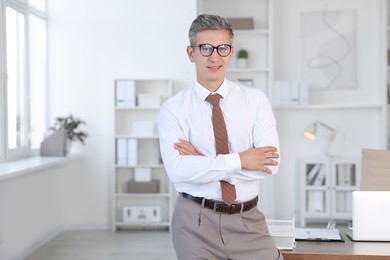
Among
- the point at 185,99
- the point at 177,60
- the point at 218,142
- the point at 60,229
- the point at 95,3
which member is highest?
the point at 95,3

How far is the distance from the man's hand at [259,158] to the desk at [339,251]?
404 mm

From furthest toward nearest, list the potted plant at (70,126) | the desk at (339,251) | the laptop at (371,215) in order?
1. the potted plant at (70,126)
2. the laptop at (371,215)
3. the desk at (339,251)

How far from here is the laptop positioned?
249cm

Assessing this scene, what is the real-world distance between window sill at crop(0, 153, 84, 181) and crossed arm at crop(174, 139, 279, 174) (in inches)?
98.3

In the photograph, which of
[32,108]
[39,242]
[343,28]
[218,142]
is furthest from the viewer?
[343,28]

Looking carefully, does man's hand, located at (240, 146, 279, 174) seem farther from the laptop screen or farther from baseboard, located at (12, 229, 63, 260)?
baseboard, located at (12, 229, 63, 260)

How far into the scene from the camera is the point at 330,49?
6781 mm

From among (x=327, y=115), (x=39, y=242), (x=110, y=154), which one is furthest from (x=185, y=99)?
(x=327, y=115)

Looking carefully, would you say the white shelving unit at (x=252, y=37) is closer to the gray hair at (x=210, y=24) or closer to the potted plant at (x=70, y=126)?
the potted plant at (x=70, y=126)

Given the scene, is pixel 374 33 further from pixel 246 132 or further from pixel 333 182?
pixel 246 132

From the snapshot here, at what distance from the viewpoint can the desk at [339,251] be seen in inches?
91.3

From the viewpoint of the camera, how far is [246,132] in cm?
221

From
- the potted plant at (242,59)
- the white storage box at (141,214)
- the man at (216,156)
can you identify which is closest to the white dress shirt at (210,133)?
the man at (216,156)

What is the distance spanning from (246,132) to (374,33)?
5.05 metres
